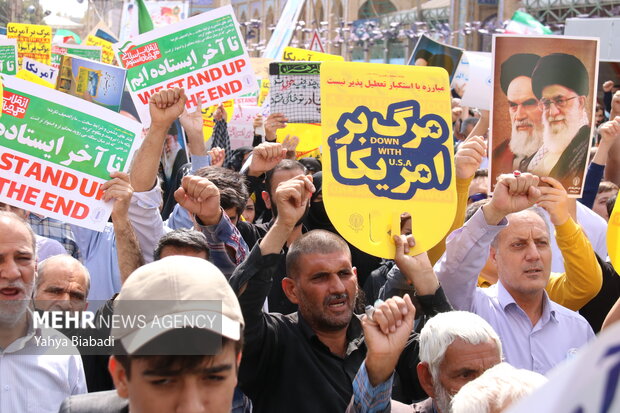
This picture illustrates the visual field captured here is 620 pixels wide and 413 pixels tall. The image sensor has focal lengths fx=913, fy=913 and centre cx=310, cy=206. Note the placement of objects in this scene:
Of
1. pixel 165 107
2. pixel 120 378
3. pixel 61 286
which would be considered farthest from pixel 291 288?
pixel 120 378

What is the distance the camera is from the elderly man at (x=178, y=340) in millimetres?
1902

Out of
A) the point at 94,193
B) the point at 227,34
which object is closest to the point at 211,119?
the point at 227,34

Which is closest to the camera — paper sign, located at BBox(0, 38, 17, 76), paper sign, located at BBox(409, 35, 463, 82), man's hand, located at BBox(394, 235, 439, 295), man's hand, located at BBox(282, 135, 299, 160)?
man's hand, located at BBox(394, 235, 439, 295)

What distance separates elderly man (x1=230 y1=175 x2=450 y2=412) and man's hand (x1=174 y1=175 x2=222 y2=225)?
58 cm

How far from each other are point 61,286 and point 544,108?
2.31m

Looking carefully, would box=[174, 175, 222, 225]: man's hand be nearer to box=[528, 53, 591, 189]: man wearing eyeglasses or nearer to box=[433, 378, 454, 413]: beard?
box=[433, 378, 454, 413]: beard

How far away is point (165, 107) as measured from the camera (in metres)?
4.20

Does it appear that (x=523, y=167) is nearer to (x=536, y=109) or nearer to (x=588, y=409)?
(x=536, y=109)

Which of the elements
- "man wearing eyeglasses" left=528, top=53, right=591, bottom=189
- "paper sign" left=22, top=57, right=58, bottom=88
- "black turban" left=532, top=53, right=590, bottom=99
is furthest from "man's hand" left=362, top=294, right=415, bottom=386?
"paper sign" left=22, top=57, right=58, bottom=88

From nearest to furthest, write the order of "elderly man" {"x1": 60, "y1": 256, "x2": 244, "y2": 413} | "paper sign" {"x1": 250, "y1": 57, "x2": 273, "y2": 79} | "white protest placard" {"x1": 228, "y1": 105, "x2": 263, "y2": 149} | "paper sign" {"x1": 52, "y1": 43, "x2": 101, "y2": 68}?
1. "elderly man" {"x1": 60, "y1": 256, "x2": 244, "y2": 413}
2. "white protest placard" {"x1": 228, "y1": 105, "x2": 263, "y2": 149}
3. "paper sign" {"x1": 52, "y1": 43, "x2": 101, "y2": 68}
4. "paper sign" {"x1": 250, "y1": 57, "x2": 273, "y2": 79}

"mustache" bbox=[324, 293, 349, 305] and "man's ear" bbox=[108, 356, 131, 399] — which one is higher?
"man's ear" bbox=[108, 356, 131, 399]

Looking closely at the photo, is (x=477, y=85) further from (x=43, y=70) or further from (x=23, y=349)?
(x=23, y=349)

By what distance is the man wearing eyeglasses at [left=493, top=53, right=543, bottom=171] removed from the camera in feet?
13.6

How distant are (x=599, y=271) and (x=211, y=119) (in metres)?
5.11
